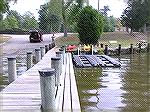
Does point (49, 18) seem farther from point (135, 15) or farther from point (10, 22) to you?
point (135, 15)

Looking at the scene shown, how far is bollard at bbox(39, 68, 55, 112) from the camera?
176 cm

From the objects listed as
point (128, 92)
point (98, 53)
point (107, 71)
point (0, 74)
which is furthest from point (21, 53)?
point (128, 92)

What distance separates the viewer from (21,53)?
25.7 feet

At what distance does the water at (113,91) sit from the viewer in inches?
127

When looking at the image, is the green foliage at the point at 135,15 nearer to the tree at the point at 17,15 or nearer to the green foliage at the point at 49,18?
the green foliage at the point at 49,18

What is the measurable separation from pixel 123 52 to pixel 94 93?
5.83 m

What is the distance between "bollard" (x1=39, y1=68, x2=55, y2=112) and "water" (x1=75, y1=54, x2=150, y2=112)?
1.28m

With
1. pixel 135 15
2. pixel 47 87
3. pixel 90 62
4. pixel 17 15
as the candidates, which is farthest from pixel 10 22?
pixel 90 62

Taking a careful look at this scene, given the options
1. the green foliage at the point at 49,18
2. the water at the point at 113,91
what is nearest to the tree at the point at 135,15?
→ the green foliage at the point at 49,18

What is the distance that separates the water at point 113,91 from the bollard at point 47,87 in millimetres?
1276

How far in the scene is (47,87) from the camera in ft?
5.85

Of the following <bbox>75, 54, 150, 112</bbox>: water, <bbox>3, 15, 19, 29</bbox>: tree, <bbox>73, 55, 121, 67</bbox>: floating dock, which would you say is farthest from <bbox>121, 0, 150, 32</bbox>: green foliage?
<bbox>73, 55, 121, 67</bbox>: floating dock

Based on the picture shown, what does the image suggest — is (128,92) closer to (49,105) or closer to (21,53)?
(49,105)

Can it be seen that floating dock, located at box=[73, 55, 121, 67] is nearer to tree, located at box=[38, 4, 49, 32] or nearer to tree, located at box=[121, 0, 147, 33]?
tree, located at box=[121, 0, 147, 33]
